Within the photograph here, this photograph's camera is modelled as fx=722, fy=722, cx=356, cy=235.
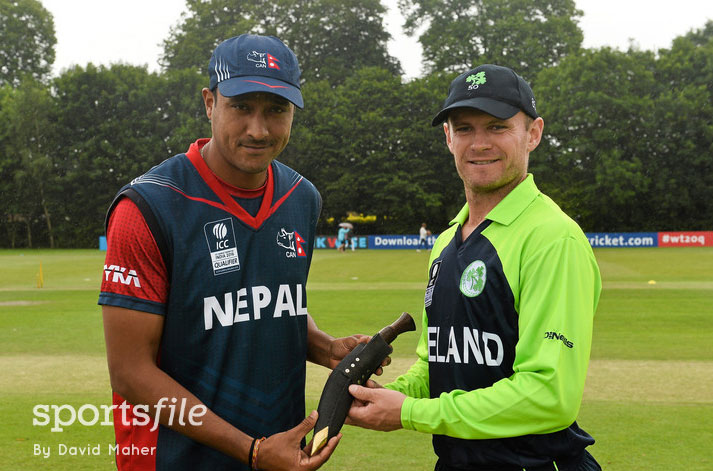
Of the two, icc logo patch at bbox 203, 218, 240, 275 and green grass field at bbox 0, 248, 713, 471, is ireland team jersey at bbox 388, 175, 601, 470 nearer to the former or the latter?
icc logo patch at bbox 203, 218, 240, 275

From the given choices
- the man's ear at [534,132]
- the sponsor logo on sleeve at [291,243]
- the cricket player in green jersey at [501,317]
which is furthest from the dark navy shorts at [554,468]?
the man's ear at [534,132]

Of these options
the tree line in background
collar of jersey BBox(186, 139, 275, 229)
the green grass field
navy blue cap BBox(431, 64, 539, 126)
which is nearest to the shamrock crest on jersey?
navy blue cap BBox(431, 64, 539, 126)

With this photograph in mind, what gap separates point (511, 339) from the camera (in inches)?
113

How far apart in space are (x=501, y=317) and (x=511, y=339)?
97 mm

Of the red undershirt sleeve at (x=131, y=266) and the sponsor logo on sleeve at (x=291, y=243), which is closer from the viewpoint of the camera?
the red undershirt sleeve at (x=131, y=266)

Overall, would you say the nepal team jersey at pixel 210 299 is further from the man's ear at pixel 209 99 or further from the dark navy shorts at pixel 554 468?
the dark navy shorts at pixel 554 468

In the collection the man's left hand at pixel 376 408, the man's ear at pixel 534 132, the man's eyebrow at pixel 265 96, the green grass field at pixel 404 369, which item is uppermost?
the man's eyebrow at pixel 265 96

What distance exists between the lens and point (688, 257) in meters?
32.8

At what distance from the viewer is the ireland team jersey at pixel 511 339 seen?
2.68m

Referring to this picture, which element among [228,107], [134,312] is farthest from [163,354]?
[228,107]

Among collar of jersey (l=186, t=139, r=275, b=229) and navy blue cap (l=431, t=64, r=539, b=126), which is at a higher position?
navy blue cap (l=431, t=64, r=539, b=126)

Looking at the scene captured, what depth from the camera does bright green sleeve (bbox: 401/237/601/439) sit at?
266cm

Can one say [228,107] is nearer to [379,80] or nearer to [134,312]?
[134,312]

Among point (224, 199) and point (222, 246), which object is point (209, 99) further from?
point (222, 246)
